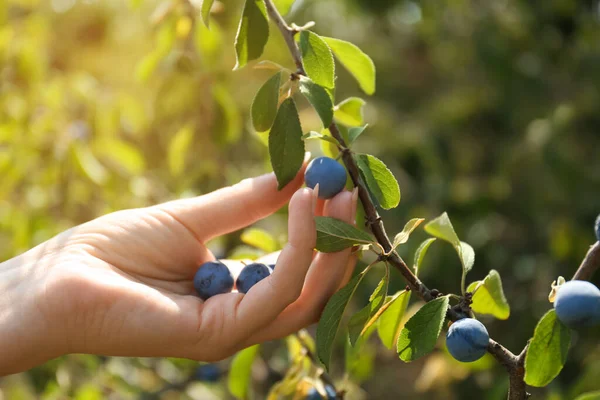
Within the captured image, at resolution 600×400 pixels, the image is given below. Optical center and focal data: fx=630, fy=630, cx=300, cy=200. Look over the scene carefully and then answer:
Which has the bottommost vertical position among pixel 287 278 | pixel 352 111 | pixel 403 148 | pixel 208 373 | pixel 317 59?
pixel 208 373

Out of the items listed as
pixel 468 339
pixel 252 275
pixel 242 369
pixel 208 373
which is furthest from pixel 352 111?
pixel 208 373

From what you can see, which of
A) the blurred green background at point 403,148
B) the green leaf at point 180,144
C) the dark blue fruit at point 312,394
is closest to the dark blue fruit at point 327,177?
the dark blue fruit at point 312,394

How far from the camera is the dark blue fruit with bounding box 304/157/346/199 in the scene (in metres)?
0.86

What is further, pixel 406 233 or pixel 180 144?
pixel 180 144

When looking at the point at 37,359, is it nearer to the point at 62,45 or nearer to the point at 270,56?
the point at 270,56

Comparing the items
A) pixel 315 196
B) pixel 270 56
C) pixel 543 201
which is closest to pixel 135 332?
pixel 315 196

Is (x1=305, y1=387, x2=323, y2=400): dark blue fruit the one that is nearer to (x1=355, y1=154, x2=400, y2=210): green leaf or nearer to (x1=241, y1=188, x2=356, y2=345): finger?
(x1=241, y1=188, x2=356, y2=345): finger

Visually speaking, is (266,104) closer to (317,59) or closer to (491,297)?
(317,59)

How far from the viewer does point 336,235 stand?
2.64 feet

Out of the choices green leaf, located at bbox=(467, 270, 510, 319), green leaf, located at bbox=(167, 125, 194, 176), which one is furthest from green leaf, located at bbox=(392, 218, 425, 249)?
green leaf, located at bbox=(167, 125, 194, 176)

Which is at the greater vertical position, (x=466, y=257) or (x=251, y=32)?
(x=251, y=32)

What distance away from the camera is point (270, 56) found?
2.44 metres

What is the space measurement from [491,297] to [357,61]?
413 millimetres

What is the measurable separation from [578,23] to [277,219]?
127 cm
